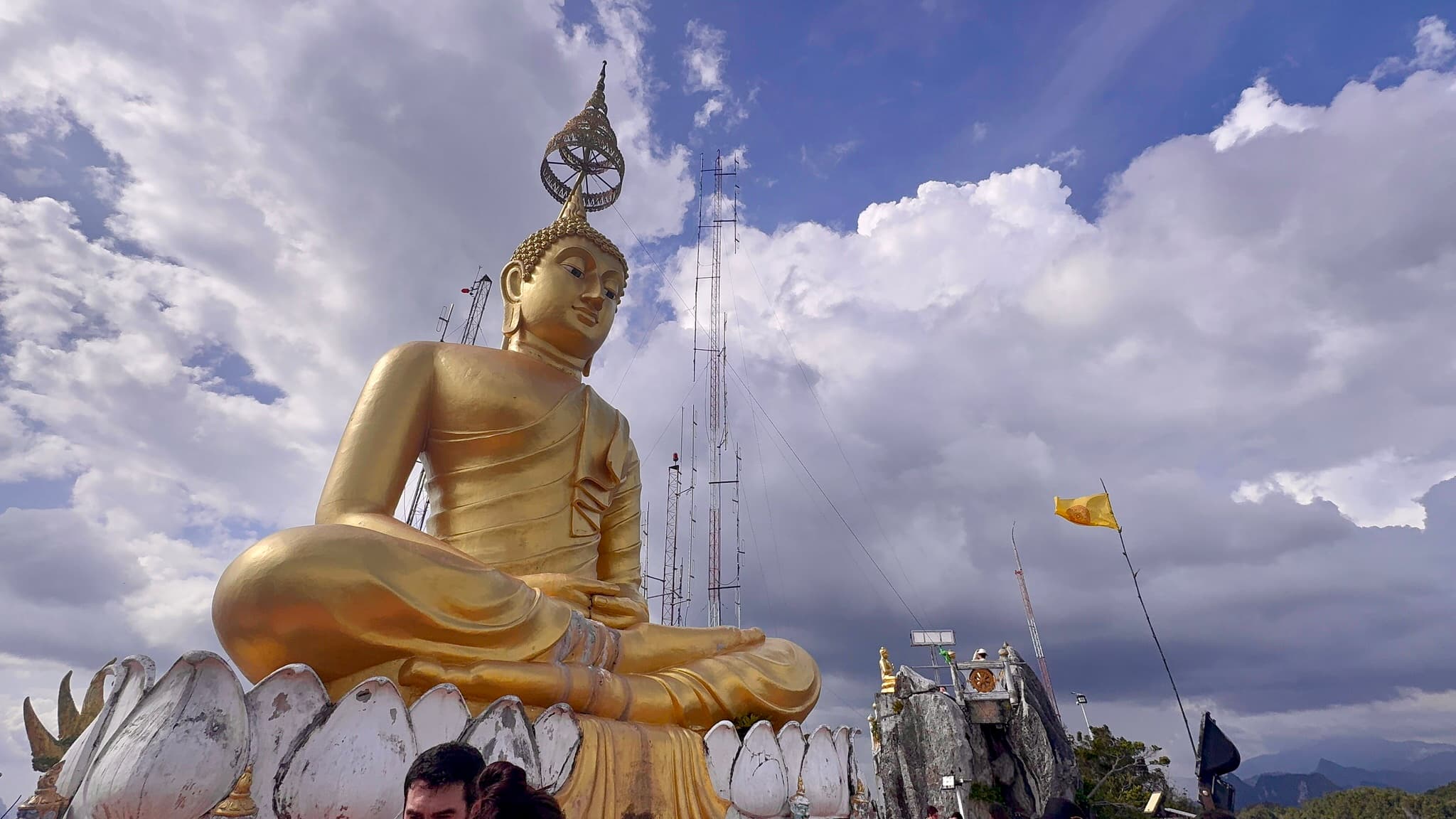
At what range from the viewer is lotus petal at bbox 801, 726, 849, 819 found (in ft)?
15.3

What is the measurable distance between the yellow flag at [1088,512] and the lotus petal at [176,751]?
53.0ft

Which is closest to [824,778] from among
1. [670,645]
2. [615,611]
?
[670,645]

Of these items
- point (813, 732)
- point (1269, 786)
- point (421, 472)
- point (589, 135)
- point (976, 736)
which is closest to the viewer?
point (813, 732)

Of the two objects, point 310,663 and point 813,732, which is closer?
point 310,663

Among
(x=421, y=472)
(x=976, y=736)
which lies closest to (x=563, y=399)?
(x=421, y=472)

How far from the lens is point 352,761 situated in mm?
2934

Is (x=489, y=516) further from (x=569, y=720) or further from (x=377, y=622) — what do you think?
(x=569, y=720)

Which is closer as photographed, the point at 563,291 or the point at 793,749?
the point at 793,749

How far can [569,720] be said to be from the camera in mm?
3850

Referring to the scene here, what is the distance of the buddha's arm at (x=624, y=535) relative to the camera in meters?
6.53

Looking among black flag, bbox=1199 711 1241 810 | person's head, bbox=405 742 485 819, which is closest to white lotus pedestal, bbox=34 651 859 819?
person's head, bbox=405 742 485 819

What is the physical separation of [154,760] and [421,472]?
12.9 ft

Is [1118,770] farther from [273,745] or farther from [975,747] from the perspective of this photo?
[273,745]

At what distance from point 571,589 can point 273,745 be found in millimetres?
2393
